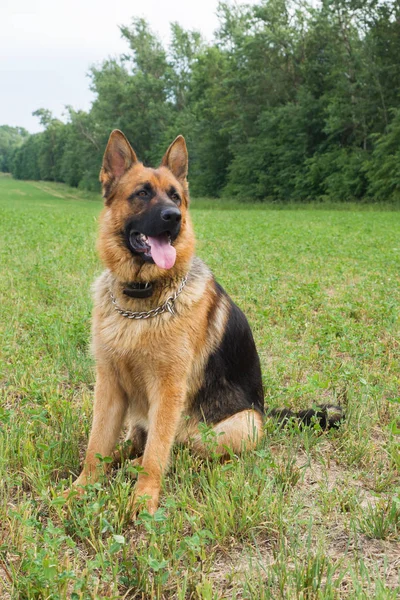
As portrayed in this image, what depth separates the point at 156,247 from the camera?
126 inches

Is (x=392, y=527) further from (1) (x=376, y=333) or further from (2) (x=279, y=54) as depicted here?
(2) (x=279, y=54)

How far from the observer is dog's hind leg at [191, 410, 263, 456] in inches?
123

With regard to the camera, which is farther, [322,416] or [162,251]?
[322,416]

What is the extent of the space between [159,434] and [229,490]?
1.63ft

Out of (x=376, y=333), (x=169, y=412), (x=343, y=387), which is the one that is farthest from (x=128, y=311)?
(x=376, y=333)

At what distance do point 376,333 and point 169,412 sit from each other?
348cm

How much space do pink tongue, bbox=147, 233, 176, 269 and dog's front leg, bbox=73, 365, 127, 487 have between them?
698 millimetres

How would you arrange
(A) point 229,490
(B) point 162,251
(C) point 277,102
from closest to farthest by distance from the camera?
1. (A) point 229,490
2. (B) point 162,251
3. (C) point 277,102

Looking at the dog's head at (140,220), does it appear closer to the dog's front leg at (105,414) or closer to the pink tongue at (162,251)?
the pink tongue at (162,251)

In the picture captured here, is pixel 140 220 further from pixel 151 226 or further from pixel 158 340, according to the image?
pixel 158 340

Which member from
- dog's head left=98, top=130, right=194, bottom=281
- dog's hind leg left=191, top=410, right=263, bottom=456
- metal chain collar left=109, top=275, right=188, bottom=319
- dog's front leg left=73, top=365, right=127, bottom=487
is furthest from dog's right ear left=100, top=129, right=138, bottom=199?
dog's hind leg left=191, top=410, right=263, bottom=456

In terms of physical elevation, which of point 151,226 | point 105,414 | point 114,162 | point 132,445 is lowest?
point 132,445

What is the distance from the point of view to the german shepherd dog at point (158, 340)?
2959mm

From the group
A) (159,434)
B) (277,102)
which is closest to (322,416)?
(159,434)
